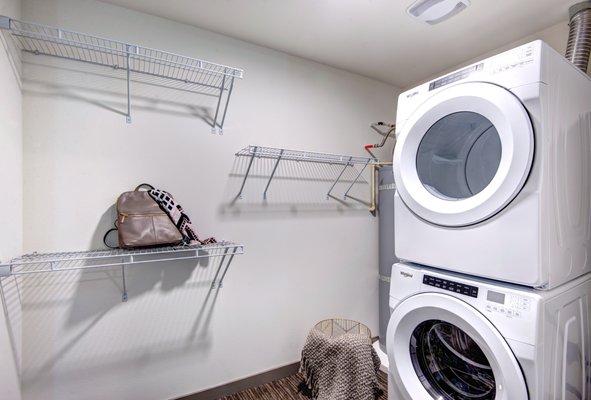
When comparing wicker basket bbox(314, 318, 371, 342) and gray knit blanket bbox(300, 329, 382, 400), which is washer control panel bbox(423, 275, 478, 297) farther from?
wicker basket bbox(314, 318, 371, 342)

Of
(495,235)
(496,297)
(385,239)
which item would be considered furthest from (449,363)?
(385,239)

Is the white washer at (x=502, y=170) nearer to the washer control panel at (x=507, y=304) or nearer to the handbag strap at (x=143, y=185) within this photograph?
the washer control panel at (x=507, y=304)

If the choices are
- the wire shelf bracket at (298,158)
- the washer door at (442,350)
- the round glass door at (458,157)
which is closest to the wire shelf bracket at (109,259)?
the wire shelf bracket at (298,158)

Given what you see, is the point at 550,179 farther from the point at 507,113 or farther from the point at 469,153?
the point at 469,153

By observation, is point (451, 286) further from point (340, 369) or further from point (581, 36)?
point (581, 36)

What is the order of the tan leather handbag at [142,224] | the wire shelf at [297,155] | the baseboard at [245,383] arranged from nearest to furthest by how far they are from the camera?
the tan leather handbag at [142,224] → the baseboard at [245,383] → the wire shelf at [297,155]

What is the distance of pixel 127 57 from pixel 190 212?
2.91 feet

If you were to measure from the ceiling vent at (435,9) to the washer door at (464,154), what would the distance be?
69cm

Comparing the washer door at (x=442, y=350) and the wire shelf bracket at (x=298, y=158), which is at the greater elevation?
the wire shelf bracket at (x=298, y=158)

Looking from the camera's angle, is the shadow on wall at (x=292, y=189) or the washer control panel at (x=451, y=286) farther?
the shadow on wall at (x=292, y=189)

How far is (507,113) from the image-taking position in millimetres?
1096

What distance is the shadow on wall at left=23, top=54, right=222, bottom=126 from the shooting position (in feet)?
5.03

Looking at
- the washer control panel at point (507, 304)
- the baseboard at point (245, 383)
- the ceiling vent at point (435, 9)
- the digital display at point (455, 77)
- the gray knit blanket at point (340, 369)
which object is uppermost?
the ceiling vent at point (435, 9)

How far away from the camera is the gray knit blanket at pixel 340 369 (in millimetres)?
1765
